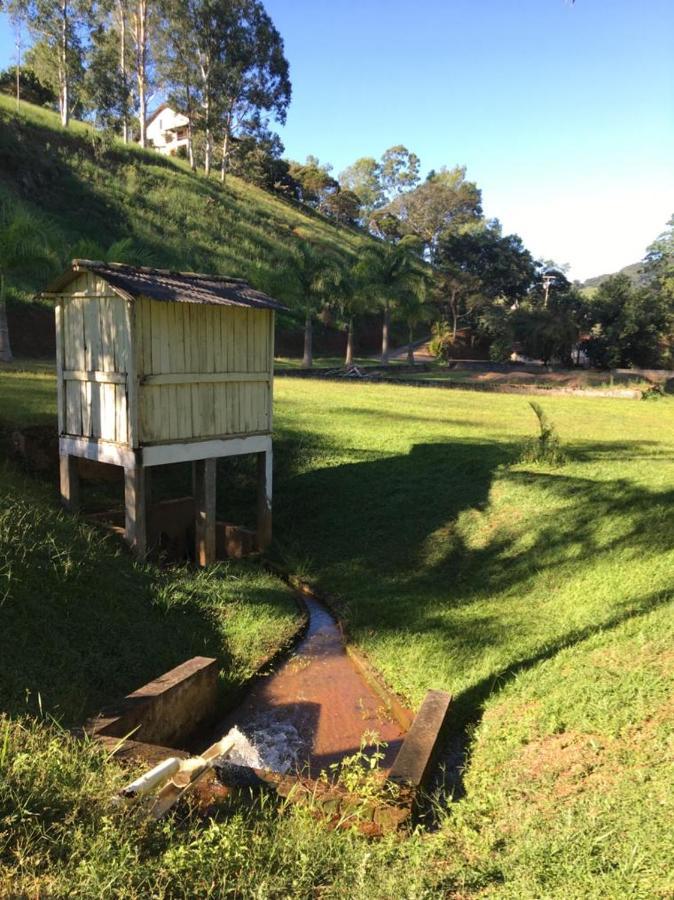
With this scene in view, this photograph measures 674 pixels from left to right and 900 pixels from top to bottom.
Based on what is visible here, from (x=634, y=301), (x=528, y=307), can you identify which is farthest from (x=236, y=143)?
(x=634, y=301)

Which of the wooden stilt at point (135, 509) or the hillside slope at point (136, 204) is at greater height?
the hillside slope at point (136, 204)

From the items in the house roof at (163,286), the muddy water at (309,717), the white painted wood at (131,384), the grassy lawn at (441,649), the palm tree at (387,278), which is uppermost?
the palm tree at (387,278)

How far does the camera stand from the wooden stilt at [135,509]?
32.1 feet

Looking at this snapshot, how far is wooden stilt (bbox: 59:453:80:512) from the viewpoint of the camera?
35.4ft

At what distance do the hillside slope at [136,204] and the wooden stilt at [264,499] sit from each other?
2036 centimetres

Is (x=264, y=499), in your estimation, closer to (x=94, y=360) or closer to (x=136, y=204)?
(x=94, y=360)

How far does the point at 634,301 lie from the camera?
40500 mm

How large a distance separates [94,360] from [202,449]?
2.06 meters

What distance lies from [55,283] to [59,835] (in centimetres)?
840

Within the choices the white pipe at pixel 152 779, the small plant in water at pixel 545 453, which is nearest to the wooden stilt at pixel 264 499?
the small plant in water at pixel 545 453

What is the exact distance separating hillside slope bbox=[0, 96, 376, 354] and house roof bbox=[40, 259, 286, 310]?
1994cm

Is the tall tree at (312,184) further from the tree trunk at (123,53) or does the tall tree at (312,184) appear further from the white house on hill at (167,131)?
the tree trunk at (123,53)

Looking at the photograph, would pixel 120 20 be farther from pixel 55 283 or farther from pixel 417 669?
pixel 417 669

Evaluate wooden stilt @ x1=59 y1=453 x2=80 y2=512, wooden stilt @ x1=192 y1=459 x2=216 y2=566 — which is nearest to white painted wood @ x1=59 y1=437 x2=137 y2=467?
wooden stilt @ x1=59 y1=453 x2=80 y2=512
